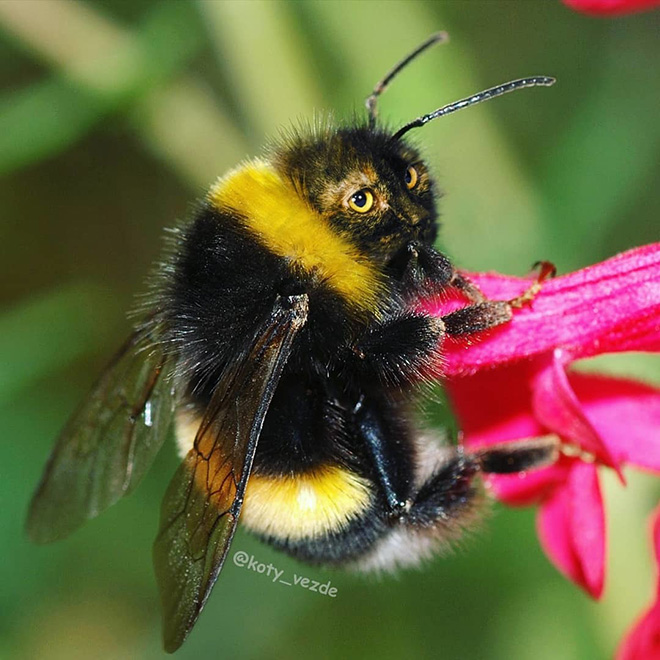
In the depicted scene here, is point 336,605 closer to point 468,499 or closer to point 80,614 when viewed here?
point 80,614

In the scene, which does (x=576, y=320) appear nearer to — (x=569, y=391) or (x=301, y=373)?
(x=569, y=391)

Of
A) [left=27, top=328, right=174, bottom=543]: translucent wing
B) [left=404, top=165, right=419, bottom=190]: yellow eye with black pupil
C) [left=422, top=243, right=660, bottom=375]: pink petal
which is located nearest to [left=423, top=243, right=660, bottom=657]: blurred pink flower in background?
[left=422, top=243, right=660, bottom=375]: pink petal

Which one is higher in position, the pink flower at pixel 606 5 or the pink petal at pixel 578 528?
the pink flower at pixel 606 5

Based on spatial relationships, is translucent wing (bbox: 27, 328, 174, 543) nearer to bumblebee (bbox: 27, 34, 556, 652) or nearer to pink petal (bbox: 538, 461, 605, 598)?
bumblebee (bbox: 27, 34, 556, 652)

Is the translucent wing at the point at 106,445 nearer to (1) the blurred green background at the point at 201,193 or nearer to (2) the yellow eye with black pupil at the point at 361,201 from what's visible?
(2) the yellow eye with black pupil at the point at 361,201

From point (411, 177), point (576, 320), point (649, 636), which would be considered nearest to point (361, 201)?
point (411, 177)

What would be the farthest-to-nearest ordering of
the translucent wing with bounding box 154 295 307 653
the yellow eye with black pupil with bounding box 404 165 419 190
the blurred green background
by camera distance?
1. the blurred green background
2. the yellow eye with black pupil with bounding box 404 165 419 190
3. the translucent wing with bounding box 154 295 307 653

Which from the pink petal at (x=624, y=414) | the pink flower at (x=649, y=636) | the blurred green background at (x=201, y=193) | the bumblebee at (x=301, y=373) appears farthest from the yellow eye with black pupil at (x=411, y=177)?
the blurred green background at (x=201, y=193)

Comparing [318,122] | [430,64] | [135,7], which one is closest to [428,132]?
[430,64]
